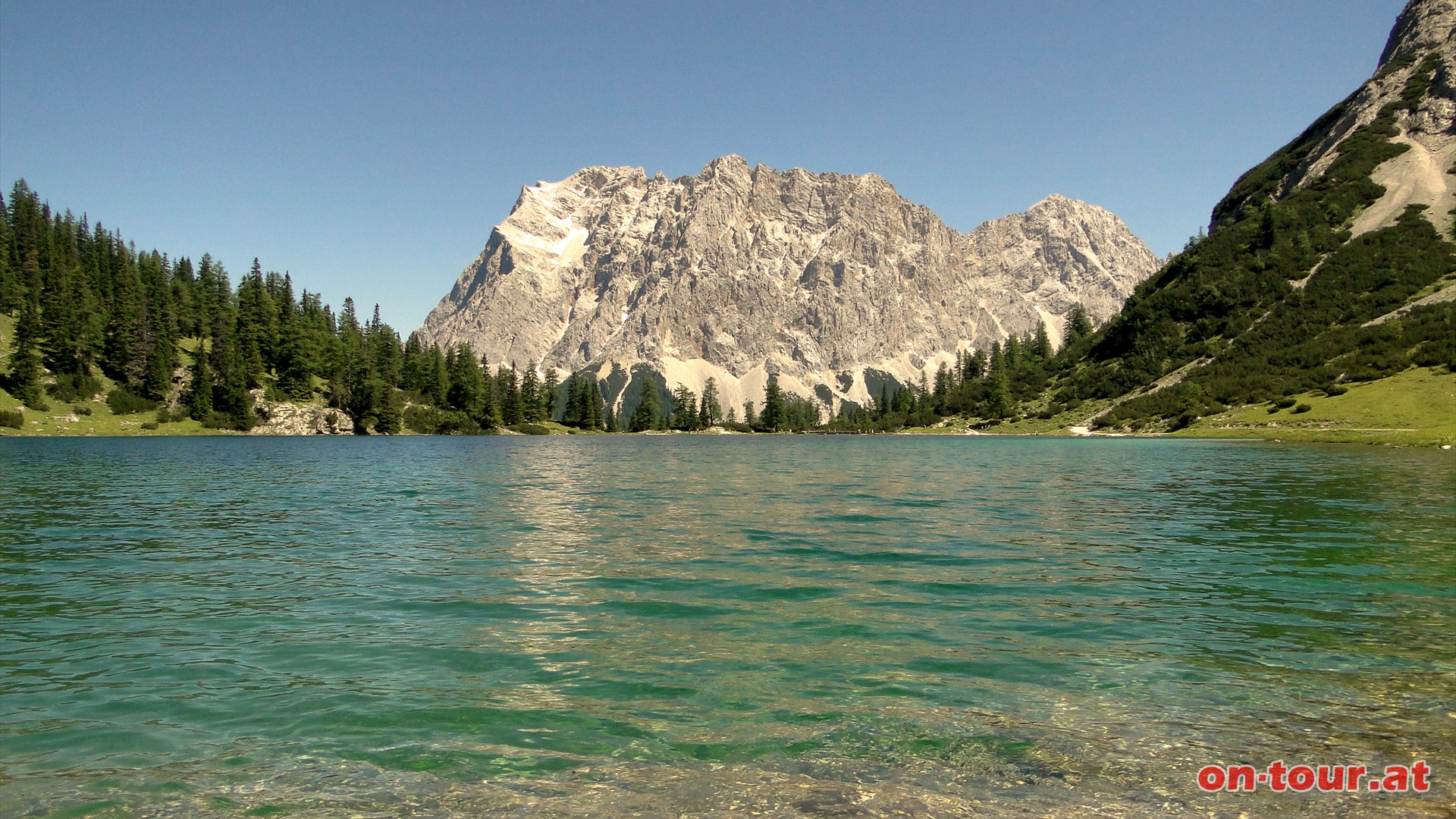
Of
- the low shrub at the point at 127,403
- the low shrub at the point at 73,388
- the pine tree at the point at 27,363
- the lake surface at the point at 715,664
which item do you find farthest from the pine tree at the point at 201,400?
the lake surface at the point at 715,664

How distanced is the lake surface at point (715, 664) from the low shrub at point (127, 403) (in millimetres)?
189762

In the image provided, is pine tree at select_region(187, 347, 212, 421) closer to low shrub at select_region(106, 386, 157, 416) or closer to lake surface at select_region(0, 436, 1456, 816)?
low shrub at select_region(106, 386, 157, 416)

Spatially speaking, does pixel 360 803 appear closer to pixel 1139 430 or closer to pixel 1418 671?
pixel 1418 671

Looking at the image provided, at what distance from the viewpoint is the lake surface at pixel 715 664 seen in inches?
367

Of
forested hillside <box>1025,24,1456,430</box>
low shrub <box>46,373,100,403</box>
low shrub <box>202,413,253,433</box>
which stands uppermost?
forested hillside <box>1025,24,1456,430</box>

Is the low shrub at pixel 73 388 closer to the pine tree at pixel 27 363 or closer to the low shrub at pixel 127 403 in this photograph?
the pine tree at pixel 27 363

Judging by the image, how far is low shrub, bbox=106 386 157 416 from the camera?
186m

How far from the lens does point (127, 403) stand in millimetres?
187875

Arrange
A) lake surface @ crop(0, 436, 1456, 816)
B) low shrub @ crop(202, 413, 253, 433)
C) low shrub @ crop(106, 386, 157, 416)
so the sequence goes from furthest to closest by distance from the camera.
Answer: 1. low shrub @ crop(202, 413, 253, 433)
2. low shrub @ crop(106, 386, 157, 416)
3. lake surface @ crop(0, 436, 1456, 816)

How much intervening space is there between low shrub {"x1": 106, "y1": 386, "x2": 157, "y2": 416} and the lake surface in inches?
7471

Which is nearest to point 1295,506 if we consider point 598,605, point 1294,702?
point 1294,702

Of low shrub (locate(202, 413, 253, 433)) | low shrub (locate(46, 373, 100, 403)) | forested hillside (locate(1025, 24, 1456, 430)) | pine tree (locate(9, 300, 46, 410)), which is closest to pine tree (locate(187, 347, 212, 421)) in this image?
low shrub (locate(202, 413, 253, 433))

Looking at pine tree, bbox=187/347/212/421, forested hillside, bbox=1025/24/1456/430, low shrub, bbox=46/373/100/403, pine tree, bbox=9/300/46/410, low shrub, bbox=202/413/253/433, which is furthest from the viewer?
pine tree, bbox=187/347/212/421

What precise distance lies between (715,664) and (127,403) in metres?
227
